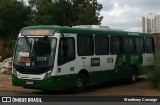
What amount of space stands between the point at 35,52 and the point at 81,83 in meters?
2.72

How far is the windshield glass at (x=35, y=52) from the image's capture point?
19.4m

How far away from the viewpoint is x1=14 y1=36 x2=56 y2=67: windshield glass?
19.4 metres

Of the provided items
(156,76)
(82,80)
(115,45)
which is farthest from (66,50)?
(156,76)

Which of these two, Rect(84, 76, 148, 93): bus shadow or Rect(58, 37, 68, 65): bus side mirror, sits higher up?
Rect(58, 37, 68, 65): bus side mirror

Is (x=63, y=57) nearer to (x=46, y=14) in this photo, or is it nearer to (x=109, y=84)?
(x=109, y=84)

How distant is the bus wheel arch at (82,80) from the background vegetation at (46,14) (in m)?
23.8

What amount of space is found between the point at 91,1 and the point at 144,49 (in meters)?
24.7

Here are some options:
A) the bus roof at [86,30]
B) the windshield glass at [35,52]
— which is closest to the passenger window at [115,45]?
the bus roof at [86,30]

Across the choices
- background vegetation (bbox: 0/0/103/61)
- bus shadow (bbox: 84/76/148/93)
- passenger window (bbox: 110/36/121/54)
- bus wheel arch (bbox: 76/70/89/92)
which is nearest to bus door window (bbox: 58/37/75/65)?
bus wheel arch (bbox: 76/70/89/92)

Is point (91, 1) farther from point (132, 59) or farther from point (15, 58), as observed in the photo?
point (15, 58)

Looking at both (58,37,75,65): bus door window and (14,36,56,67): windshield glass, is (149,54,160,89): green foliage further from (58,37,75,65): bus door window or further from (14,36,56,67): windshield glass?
(14,36,56,67): windshield glass

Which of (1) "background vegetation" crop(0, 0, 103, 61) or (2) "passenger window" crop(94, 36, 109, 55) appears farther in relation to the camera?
(1) "background vegetation" crop(0, 0, 103, 61)

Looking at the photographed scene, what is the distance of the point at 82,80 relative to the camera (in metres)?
21.2

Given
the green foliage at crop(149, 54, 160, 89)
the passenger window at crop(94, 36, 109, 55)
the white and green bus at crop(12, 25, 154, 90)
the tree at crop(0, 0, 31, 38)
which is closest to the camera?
the white and green bus at crop(12, 25, 154, 90)
